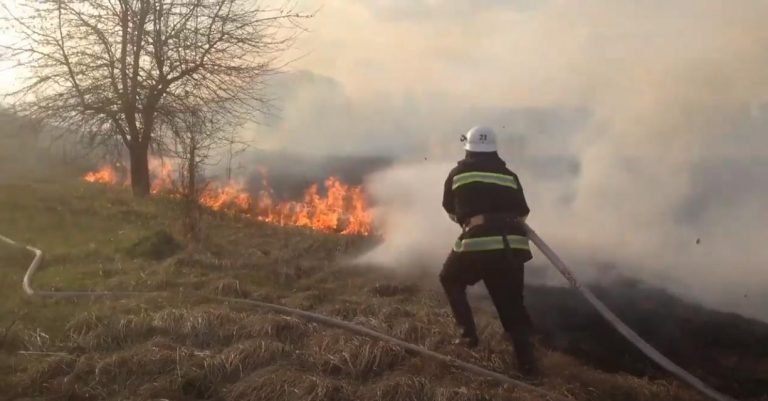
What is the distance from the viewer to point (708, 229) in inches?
411

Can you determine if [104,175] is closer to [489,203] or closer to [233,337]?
[233,337]

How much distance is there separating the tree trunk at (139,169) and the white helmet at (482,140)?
1219 cm

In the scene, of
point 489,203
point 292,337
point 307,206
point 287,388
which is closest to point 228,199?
point 307,206

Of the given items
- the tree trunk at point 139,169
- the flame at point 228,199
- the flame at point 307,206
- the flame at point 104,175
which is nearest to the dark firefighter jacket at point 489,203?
the flame at point 307,206

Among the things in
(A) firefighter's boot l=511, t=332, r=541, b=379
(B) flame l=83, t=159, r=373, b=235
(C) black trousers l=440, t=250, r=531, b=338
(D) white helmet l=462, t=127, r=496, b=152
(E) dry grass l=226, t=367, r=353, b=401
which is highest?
(D) white helmet l=462, t=127, r=496, b=152

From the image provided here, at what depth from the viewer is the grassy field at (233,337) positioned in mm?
5371

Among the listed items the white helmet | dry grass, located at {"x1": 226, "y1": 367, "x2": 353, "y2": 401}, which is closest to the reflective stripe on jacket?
the white helmet

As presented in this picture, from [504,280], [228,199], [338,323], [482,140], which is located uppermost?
[482,140]

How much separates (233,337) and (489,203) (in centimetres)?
265

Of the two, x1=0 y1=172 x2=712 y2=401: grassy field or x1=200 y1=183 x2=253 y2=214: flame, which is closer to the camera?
x1=0 y1=172 x2=712 y2=401: grassy field

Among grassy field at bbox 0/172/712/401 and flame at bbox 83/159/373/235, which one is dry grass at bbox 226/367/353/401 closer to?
grassy field at bbox 0/172/712/401

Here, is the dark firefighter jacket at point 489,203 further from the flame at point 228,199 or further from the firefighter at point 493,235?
the flame at point 228,199

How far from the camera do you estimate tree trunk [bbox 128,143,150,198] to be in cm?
1644

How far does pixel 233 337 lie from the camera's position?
637 centimetres
